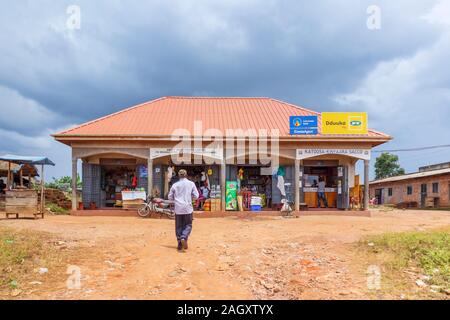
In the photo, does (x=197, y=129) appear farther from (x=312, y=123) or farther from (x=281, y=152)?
(x=312, y=123)

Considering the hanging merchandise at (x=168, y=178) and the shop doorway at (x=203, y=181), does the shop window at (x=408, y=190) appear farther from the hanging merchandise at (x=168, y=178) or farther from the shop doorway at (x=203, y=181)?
the hanging merchandise at (x=168, y=178)

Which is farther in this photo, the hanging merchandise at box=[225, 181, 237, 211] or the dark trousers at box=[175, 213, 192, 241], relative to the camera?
the hanging merchandise at box=[225, 181, 237, 211]

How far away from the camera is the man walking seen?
7.15 m

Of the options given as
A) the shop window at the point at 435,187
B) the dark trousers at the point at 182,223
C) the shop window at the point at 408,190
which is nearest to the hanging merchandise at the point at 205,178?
the dark trousers at the point at 182,223

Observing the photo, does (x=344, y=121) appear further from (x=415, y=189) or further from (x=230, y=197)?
(x=415, y=189)

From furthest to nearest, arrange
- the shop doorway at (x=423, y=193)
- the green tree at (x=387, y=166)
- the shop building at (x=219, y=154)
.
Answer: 1. the green tree at (x=387, y=166)
2. the shop doorway at (x=423, y=193)
3. the shop building at (x=219, y=154)

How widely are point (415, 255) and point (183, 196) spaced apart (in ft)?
15.2

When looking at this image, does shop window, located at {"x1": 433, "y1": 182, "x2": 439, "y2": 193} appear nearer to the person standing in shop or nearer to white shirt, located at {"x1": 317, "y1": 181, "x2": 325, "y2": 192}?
the person standing in shop

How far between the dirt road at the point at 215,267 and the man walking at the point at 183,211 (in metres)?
0.31

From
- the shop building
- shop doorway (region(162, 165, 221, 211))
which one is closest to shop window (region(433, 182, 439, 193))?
the shop building

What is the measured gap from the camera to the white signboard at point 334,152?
49.0ft

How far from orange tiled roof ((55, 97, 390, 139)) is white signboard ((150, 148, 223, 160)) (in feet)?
2.40
